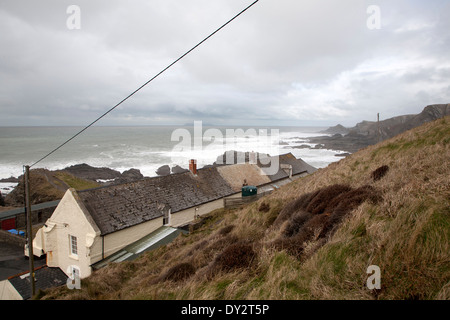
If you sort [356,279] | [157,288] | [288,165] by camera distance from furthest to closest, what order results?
[288,165] → [157,288] → [356,279]

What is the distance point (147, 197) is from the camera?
20281mm

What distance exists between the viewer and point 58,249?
58.7ft

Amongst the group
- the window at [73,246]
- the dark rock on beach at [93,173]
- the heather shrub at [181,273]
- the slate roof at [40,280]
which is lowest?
the slate roof at [40,280]

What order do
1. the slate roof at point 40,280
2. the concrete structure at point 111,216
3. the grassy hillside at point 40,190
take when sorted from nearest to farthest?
the slate roof at point 40,280 → the concrete structure at point 111,216 → the grassy hillside at point 40,190

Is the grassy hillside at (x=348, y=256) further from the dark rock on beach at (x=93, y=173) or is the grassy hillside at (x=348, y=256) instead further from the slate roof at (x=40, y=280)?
the dark rock on beach at (x=93, y=173)

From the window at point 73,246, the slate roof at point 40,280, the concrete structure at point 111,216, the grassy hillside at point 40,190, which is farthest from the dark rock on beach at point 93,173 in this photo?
the slate roof at point 40,280

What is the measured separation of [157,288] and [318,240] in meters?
3.99

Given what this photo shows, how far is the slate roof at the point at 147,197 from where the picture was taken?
17062mm

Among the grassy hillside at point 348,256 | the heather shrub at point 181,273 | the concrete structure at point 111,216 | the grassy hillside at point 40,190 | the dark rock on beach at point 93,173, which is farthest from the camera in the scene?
the dark rock on beach at point 93,173

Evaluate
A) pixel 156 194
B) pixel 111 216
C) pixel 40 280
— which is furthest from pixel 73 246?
pixel 156 194

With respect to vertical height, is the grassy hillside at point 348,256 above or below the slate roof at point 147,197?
above
